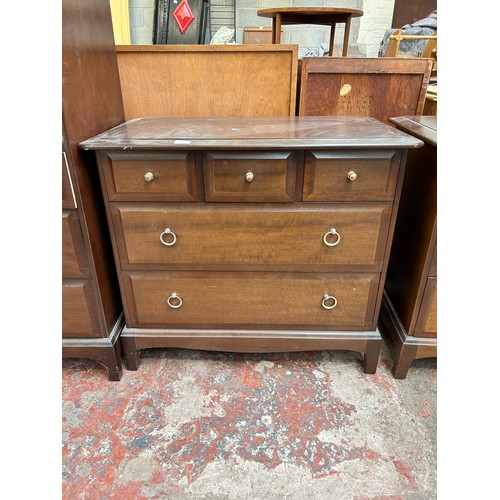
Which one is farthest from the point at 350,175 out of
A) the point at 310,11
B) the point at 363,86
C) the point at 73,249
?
the point at 310,11

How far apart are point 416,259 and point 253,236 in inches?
23.1

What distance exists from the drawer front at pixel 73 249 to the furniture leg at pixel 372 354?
1040 mm

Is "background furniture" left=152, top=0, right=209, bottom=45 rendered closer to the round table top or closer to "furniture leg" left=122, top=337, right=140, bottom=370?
the round table top

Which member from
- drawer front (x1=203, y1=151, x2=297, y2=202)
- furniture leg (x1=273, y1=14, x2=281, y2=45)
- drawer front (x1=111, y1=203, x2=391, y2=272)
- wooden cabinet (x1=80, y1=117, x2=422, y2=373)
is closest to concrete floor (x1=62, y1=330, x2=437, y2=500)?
wooden cabinet (x1=80, y1=117, x2=422, y2=373)

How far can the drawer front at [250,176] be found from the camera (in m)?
1.07

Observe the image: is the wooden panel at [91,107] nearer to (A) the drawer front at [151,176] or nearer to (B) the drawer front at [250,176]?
(A) the drawer front at [151,176]

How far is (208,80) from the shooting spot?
1.62 metres

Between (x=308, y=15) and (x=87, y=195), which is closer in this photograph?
(x=87, y=195)

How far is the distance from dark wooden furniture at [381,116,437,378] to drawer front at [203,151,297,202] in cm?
47

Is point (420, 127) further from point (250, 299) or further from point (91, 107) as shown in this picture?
point (91, 107)

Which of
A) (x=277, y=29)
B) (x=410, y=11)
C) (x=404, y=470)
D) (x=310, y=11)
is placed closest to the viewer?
(x=404, y=470)

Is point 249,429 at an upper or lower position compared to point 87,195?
lower

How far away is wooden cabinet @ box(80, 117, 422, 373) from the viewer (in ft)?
3.53

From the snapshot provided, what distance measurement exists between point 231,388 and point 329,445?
15.4 inches
